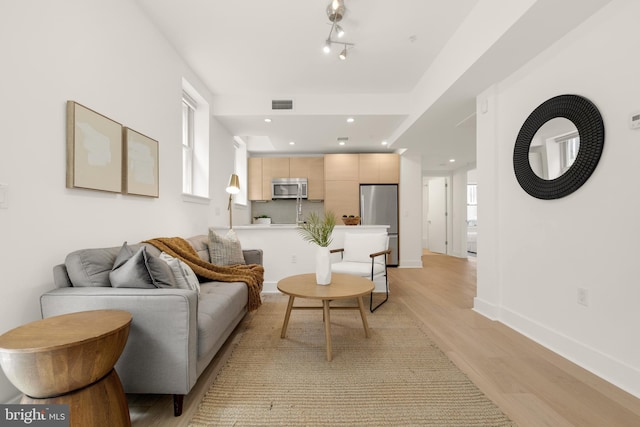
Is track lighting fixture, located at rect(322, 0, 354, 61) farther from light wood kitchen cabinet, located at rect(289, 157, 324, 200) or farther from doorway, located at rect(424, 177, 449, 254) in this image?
doorway, located at rect(424, 177, 449, 254)

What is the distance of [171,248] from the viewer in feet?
7.93

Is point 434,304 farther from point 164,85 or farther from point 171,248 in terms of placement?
point 164,85

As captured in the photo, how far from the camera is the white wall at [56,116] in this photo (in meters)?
1.42

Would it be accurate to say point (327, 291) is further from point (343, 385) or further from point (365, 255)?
point (365, 255)

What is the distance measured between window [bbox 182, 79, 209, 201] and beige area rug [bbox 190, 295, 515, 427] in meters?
2.21

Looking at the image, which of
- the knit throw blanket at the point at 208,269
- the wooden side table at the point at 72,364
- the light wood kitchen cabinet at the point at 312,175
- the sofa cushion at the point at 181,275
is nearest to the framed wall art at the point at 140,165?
the knit throw blanket at the point at 208,269

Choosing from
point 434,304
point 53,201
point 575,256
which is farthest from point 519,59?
point 53,201

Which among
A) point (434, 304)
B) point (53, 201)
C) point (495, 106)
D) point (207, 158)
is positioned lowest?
point (434, 304)

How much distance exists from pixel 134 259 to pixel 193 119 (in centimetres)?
286

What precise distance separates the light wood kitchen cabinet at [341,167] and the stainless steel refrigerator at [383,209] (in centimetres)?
48

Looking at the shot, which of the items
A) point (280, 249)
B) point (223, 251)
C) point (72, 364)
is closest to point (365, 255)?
point (280, 249)

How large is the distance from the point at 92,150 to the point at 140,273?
3.14ft

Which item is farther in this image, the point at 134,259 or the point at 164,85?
the point at 164,85

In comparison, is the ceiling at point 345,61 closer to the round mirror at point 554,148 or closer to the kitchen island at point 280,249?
the round mirror at point 554,148
